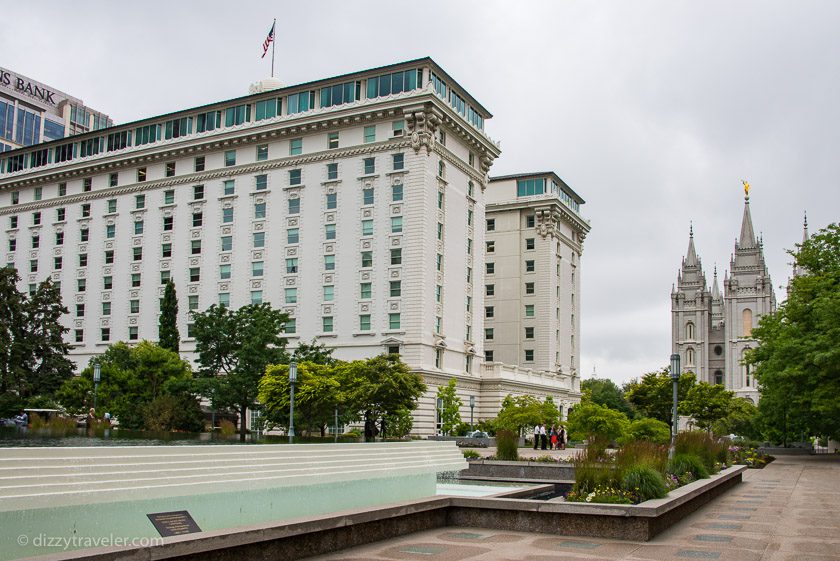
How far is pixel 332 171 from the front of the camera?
6297cm

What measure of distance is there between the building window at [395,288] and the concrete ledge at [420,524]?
4314 centimetres

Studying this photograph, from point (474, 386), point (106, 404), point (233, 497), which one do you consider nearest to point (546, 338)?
point (474, 386)

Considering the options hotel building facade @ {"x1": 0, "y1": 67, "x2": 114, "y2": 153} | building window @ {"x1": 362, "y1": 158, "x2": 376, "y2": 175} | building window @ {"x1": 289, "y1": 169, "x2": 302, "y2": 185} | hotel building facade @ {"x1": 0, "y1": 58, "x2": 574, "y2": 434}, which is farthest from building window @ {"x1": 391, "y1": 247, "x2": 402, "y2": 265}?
hotel building facade @ {"x1": 0, "y1": 67, "x2": 114, "y2": 153}

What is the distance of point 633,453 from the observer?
16312 mm

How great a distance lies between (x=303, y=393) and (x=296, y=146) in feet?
87.8

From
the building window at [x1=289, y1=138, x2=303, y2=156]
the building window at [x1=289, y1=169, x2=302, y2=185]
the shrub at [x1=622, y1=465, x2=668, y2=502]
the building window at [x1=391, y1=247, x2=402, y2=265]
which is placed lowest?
the shrub at [x1=622, y1=465, x2=668, y2=502]

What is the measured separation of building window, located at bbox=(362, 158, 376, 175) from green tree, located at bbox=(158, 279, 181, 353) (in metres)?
18.3

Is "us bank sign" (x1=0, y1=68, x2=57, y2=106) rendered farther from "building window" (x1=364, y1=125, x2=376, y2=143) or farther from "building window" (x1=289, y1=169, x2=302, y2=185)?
"building window" (x1=364, y1=125, x2=376, y2=143)

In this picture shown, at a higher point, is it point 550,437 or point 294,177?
point 294,177

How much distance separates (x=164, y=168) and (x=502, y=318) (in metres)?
36.0

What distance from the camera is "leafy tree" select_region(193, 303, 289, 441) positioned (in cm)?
5097

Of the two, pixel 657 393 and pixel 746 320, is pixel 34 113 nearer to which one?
pixel 657 393

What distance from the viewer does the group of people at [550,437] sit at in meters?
52.9

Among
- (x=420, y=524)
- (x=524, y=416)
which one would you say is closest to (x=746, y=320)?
(x=524, y=416)
